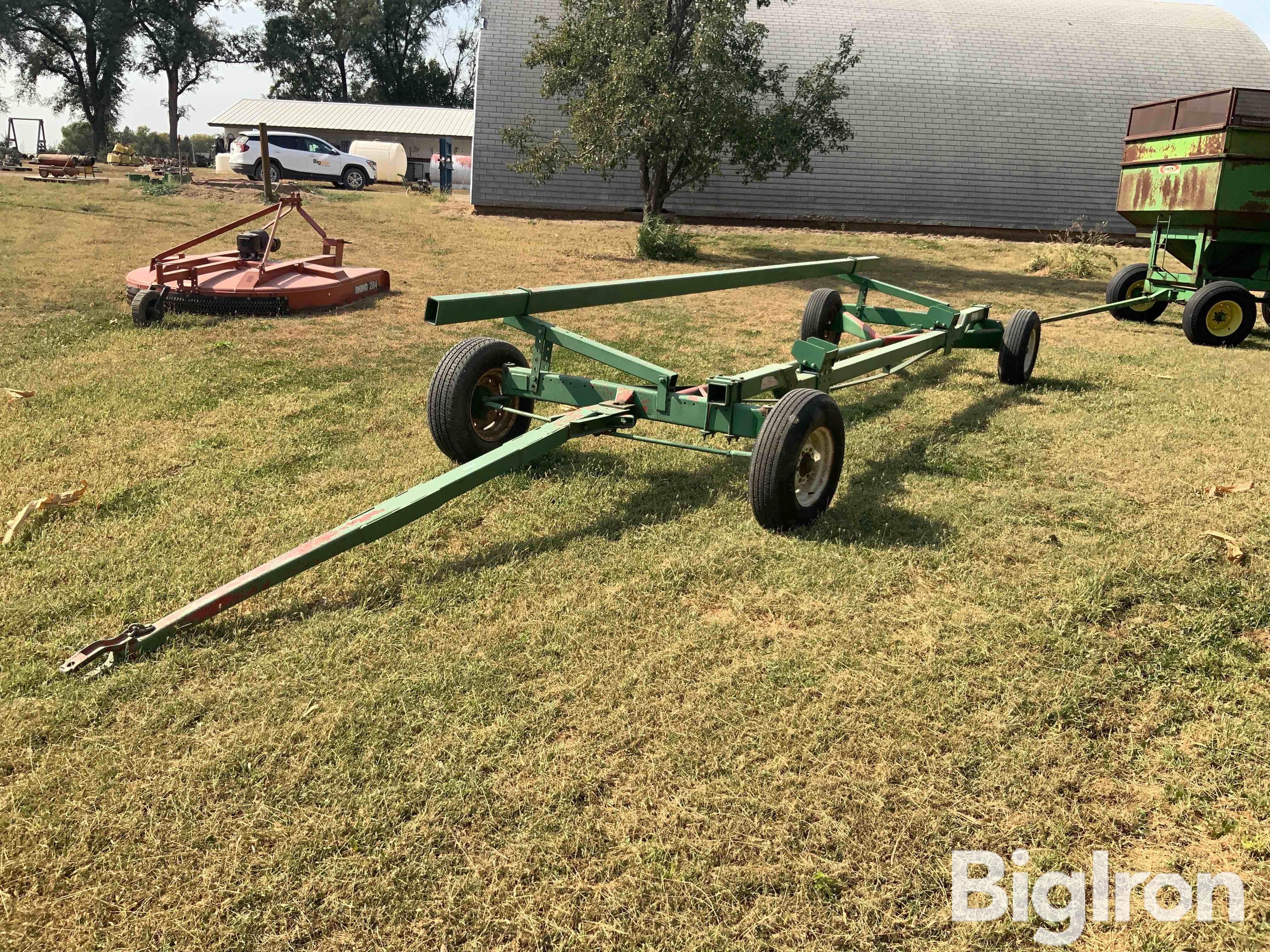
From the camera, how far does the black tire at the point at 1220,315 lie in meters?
9.98

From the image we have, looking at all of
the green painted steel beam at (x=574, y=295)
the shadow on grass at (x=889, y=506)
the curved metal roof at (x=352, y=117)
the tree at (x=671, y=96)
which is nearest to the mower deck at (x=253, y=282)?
the green painted steel beam at (x=574, y=295)

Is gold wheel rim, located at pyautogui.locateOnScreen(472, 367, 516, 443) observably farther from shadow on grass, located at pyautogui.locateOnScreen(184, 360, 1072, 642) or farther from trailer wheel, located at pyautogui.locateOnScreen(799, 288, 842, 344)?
trailer wheel, located at pyautogui.locateOnScreen(799, 288, 842, 344)

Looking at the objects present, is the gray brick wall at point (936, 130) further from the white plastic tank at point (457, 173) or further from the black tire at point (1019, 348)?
the black tire at point (1019, 348)

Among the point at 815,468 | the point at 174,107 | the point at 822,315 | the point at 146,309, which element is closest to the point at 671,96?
the point at 822,315

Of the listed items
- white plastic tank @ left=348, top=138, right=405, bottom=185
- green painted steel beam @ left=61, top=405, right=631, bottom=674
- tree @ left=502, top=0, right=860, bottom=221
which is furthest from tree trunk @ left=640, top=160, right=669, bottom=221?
white plastic tank @ left=348, top=138, right=405, bottom=185

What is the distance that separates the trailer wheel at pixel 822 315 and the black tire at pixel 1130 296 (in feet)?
19.5

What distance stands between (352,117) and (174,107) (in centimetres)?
1675

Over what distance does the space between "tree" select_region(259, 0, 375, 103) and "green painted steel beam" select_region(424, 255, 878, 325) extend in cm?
5899

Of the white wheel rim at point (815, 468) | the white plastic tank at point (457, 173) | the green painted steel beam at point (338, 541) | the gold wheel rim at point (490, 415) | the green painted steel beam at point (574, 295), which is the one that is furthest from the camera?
the white plastic tank at point (457, 173)

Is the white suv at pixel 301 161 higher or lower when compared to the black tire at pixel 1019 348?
higher

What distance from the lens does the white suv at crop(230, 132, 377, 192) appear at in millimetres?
32438

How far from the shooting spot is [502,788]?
275 cm

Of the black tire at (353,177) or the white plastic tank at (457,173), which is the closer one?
the black tire at (353,177)

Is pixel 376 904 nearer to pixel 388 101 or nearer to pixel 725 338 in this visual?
pixel 725 338
